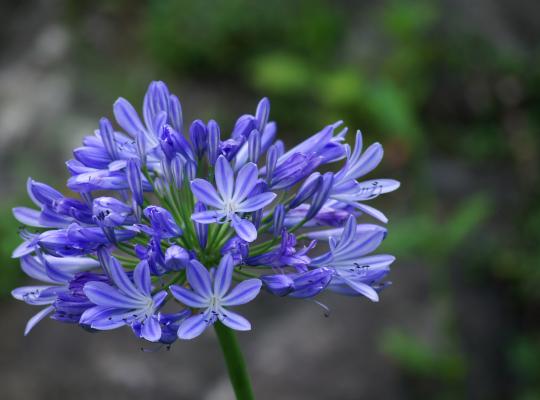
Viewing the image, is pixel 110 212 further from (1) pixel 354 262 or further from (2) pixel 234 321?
(1) pixel 354 262

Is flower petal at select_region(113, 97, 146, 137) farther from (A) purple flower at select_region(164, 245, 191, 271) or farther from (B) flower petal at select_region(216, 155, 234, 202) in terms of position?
(A) purple flower at select_region(164, 245, 191, 271)

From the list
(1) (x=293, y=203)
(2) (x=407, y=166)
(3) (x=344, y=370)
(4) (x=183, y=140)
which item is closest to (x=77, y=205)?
(4) (x=183, y=140)

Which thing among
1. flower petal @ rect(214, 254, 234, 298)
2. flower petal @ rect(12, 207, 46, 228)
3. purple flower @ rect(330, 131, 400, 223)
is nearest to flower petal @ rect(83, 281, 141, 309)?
flower petal @ rect(214, 254, 234, 298)

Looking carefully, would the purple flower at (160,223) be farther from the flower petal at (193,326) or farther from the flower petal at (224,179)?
the flower petal at (193,326)

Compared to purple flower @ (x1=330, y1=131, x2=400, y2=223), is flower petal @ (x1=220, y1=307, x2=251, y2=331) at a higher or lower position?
lower

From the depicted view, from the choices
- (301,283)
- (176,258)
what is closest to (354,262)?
(301,283)

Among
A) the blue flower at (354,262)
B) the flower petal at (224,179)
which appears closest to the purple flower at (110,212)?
the flower petal at (224,179)

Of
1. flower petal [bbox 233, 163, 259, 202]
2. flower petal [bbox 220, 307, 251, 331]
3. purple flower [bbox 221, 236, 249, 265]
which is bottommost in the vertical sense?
flower petal [bbox 220, 307, 251, 331]

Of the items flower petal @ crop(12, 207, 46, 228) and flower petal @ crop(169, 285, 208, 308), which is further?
flower petal @ crop(12, 207, 46, 228)
